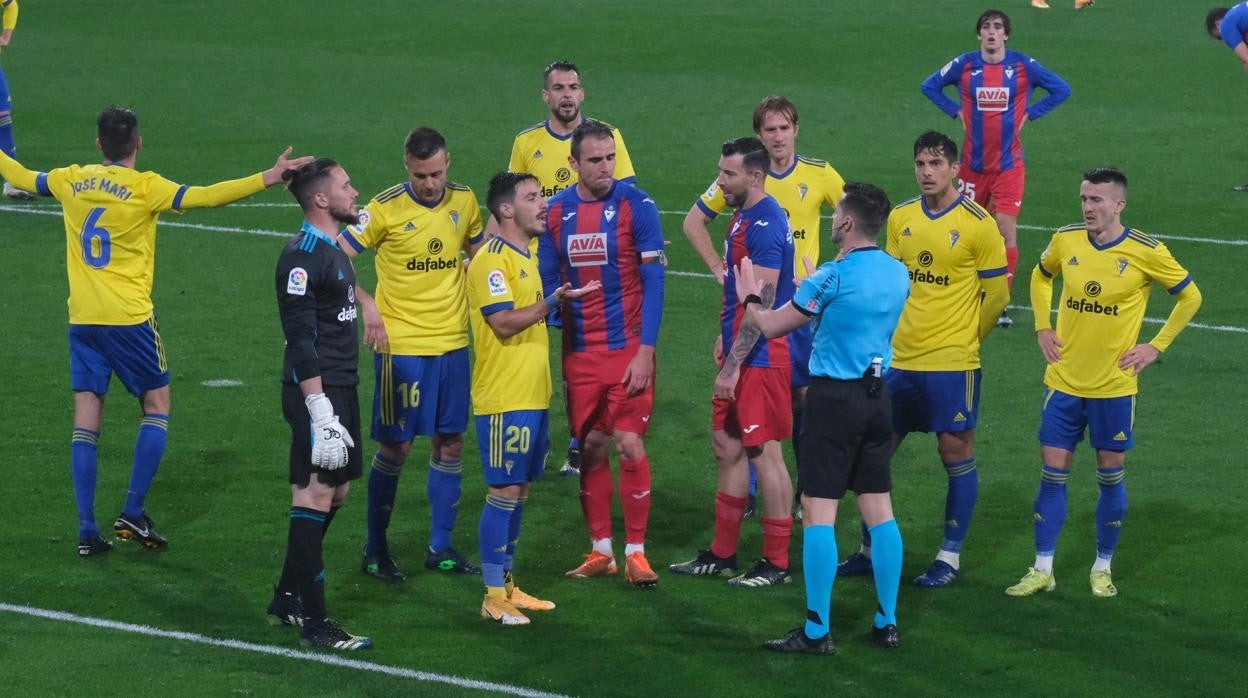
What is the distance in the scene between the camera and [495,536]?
29.5 feet

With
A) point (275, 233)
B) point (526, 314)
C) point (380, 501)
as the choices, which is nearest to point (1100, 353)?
point (526, 314)

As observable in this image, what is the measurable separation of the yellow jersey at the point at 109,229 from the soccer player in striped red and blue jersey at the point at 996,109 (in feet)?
26.5

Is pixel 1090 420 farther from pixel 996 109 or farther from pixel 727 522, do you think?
pixel 996 109

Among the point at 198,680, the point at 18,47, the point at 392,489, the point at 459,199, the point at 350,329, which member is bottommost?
the point at 198,680

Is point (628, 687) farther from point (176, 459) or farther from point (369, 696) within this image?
point (176, 459)

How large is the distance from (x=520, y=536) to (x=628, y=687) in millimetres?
2388

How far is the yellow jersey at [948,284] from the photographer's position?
960cm

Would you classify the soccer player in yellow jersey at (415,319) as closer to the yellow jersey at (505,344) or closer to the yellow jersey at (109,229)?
the yellow jersey at (505,344)

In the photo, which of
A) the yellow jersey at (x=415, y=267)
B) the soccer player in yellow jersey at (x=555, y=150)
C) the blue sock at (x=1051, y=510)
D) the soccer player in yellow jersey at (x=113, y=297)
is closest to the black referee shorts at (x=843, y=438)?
the blue sock at (x=1051, y=510)

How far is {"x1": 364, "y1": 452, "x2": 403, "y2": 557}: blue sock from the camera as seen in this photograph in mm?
9656

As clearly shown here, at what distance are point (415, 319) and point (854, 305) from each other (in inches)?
99.0

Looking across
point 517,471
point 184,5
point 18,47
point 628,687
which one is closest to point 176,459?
point 517,471

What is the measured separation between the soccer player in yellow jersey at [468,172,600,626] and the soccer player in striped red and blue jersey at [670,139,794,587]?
0.89 m

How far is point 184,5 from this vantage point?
3462 cm
